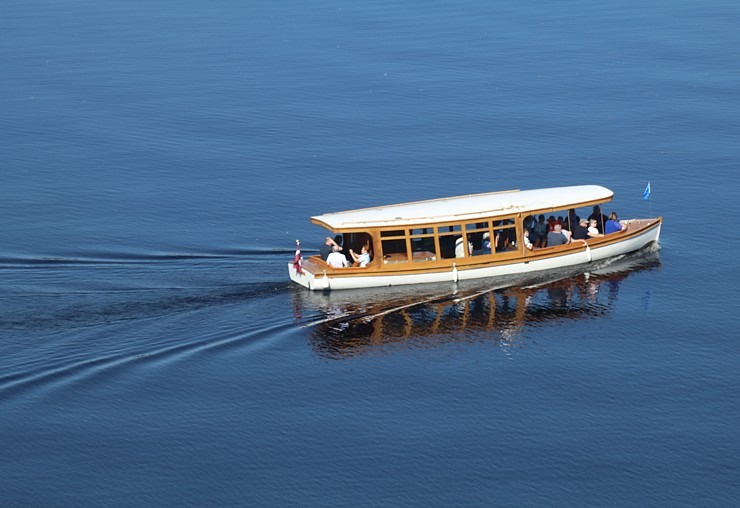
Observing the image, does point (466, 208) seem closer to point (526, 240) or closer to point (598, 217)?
point (526, 240)

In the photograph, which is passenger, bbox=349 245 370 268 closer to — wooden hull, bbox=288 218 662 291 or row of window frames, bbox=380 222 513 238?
wooden hull, bbox=288 218 662 291

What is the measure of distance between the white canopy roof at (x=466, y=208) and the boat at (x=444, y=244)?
5cm

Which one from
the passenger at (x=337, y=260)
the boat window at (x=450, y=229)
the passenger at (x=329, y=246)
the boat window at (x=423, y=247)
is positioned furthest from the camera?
the boat window at (x=450, y=229)

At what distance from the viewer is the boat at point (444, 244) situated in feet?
194

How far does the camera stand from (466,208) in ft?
200

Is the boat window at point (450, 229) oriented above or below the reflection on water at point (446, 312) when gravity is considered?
above

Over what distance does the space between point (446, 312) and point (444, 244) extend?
160 inches

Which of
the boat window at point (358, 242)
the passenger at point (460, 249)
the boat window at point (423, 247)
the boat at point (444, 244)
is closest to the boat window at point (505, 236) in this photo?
the boat at point (444, 244)

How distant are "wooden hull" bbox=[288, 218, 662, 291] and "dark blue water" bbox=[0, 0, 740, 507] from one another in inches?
30.4

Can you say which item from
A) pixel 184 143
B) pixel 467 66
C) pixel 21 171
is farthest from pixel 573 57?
pixel 21 171

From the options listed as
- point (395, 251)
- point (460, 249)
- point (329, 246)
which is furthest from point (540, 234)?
point (329, 246)

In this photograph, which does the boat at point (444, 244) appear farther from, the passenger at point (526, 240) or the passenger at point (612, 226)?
the passenger at point (612, 226)

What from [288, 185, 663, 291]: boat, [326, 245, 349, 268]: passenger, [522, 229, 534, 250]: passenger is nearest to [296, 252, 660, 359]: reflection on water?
[288, 185, 663, 291]: boat

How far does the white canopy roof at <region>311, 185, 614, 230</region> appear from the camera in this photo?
5956 cm
